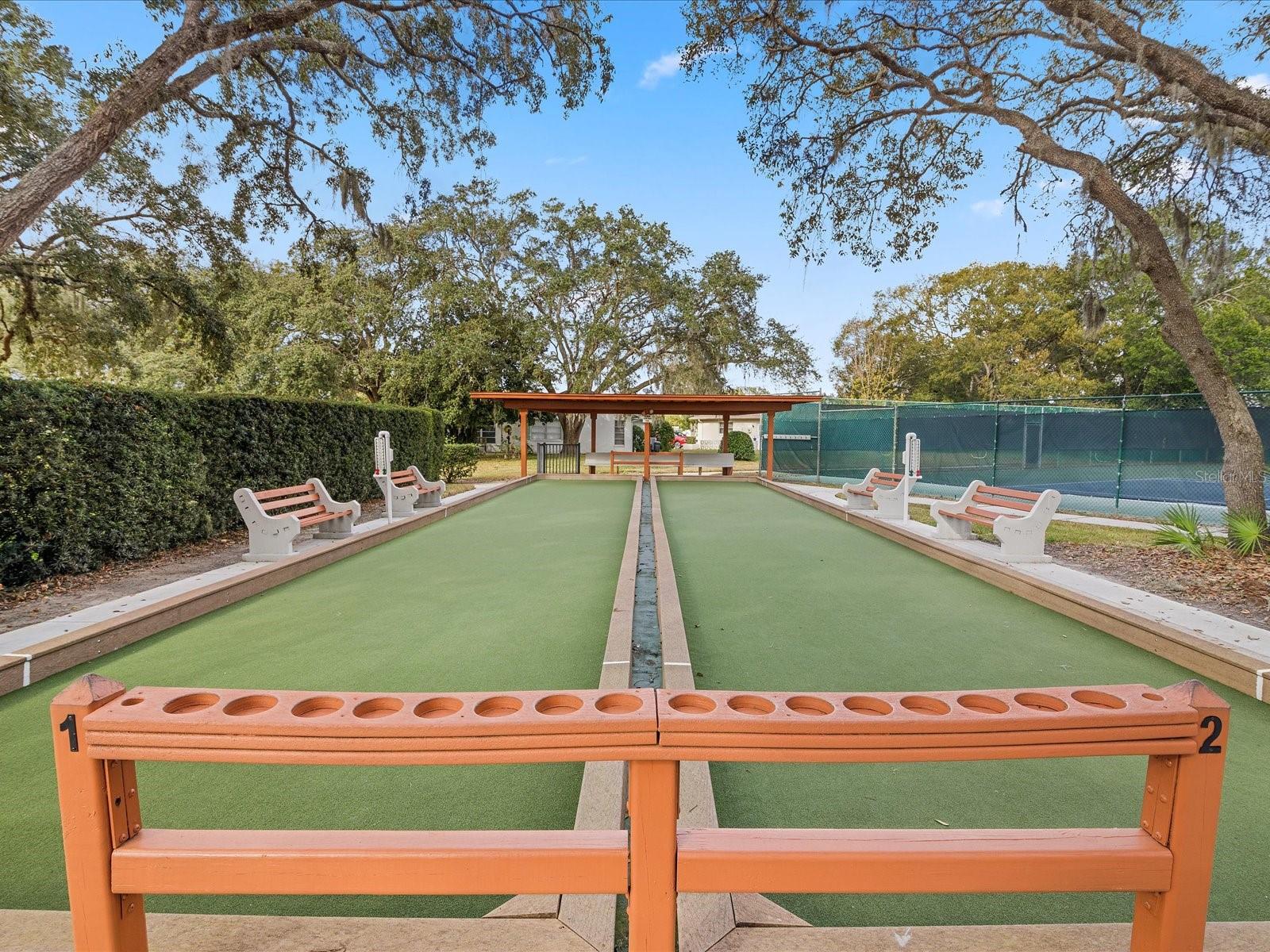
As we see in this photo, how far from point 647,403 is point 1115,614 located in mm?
13597

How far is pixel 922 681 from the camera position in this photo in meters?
3.34

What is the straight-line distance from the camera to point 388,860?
1.15m

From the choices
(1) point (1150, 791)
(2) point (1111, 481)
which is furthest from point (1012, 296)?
(1) point (1150, 791)

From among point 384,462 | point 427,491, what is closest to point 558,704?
point 384,462

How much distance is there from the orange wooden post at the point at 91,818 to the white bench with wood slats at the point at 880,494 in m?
9.06

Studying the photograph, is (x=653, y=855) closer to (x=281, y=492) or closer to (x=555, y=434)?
(x=281, y=492)

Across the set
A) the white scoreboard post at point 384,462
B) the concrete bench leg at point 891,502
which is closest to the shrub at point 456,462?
the white scoreboard post at point 384,462

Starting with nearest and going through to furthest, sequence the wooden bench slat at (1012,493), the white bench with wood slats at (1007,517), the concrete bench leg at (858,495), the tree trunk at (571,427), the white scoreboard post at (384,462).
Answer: the white bench with wood slats at (1007,517) → the wooden bench slat at (1012,493) → the white scoreboard post at (384,462) → the concrete bench leg at (858,495) → the tree trunk at (571,427)

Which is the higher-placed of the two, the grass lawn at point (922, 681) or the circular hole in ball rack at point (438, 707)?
the circular hole in ball rack at point (438, 707)

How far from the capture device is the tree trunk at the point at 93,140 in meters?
7.39

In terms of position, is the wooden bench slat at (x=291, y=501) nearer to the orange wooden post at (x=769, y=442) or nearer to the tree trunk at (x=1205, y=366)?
the tree trunk at (x=1205, y=366)

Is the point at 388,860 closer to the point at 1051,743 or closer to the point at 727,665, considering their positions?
the point at 1051,743

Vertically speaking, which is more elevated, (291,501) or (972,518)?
(291,501)

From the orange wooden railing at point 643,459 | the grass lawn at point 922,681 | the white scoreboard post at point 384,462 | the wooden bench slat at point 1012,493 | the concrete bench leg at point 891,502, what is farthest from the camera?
the orange wooden railing at point 643,459
